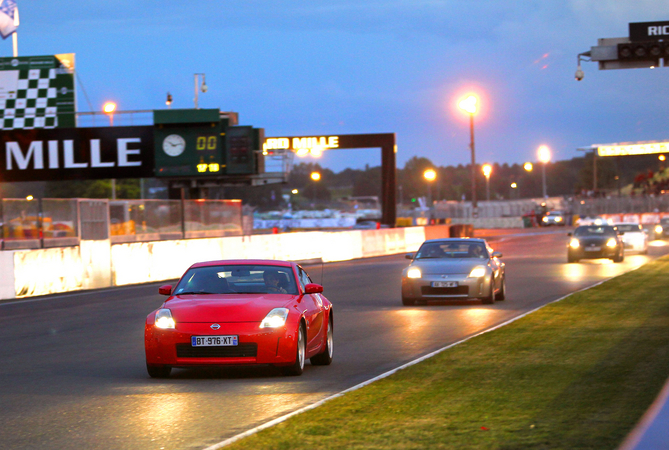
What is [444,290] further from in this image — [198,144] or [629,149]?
[629,149]

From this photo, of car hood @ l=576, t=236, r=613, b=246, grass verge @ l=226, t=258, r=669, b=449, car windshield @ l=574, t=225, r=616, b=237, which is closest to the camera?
grass verge @ l=226, t=258, r=669, b=449

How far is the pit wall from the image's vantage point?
68.8ft

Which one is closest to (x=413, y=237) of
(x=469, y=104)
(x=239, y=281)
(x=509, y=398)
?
(x=469, y=104)

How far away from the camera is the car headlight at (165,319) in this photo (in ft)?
29.2

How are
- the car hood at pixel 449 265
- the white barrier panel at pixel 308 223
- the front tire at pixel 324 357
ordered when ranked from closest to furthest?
the front tire at pixel 324 357
the car hood at pixel 449 265
the white barrier panel at pixel 308 223

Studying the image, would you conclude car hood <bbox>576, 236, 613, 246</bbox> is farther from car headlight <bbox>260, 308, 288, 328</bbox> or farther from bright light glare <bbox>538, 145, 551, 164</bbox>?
bright light glare <bbox>538, 145, 551, 164</bbox>

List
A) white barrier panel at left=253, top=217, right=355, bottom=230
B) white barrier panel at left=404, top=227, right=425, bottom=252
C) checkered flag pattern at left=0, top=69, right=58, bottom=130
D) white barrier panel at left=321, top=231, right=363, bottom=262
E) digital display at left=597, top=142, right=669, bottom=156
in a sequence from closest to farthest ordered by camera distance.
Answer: white barrier panel at left=321, top=231, right=363, bottom=262 < checkered flag pattern at left=0, top=69, right=58, bottom=130 < white barrier panel at left=404, top=227, right=425, bottom=252 < white barrier panel at left=253, top=217, right=355, bottom=230 < digital display at left=597, top=142, right=669, bottom=156

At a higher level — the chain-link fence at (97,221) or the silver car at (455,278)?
the chain-link fence at (97,221)

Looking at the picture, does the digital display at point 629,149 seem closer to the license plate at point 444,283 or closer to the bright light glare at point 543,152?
the bright light glare at point 543,152

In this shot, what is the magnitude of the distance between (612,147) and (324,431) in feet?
361

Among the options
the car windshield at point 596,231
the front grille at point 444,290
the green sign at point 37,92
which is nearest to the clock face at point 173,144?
the green sign at point 37,92

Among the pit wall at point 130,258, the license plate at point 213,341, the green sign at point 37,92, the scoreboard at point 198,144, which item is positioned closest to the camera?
the license plate at point 213,341

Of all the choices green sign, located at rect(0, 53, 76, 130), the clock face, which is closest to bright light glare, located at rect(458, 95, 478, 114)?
the clock face

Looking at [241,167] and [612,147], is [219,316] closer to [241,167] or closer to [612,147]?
[241,167]
